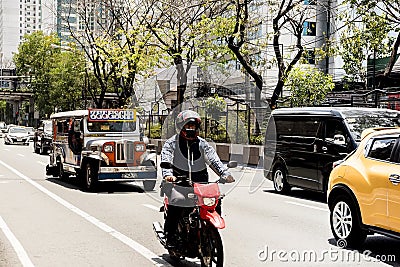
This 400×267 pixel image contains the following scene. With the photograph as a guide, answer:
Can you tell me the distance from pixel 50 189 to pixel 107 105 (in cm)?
4411

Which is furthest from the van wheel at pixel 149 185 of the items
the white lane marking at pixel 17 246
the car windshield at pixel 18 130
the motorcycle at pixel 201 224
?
the car windshield at pixel 18 130

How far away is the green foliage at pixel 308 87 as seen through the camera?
2534cm

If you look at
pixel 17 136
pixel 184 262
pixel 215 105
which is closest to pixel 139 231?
pixel 184 262

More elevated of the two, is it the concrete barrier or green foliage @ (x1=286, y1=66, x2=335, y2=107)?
green foliage @ (x1=286, y1=66, x2=335, y2=107)

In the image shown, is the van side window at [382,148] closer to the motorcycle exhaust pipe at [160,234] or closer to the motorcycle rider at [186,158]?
the motorcycle rider at [186,158]

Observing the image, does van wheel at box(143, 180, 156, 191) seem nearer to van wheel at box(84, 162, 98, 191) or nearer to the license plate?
the license plate

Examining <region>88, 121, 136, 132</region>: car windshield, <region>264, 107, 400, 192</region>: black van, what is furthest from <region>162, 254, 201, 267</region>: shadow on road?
<region>88, 121, 136, 132</region>: car windshield

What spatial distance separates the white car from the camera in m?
51.4

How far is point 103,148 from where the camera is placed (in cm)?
1630

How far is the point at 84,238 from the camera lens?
32.9 ft

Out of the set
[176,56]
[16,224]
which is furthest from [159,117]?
[16,224]

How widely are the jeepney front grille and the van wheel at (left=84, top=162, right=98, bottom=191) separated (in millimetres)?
678

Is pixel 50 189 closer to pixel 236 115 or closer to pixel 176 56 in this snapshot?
pixel 236 115

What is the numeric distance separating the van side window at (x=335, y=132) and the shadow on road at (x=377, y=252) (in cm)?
381
